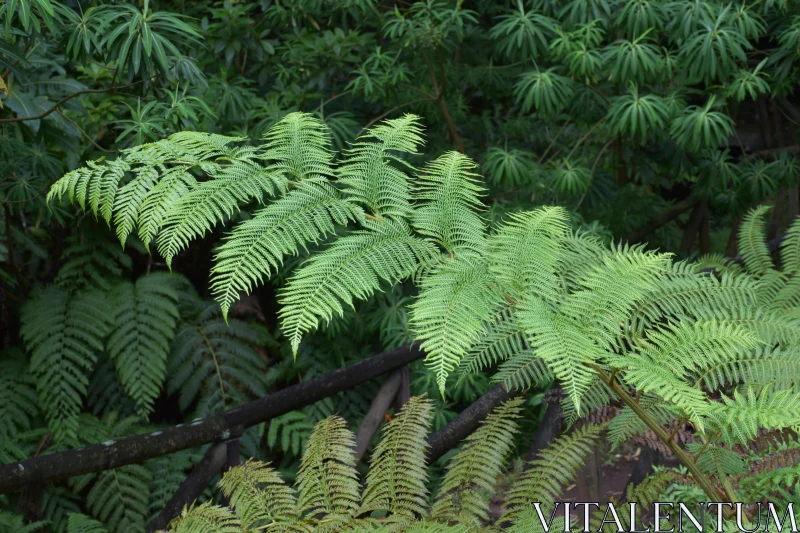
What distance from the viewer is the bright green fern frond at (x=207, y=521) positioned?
1272 millimetres

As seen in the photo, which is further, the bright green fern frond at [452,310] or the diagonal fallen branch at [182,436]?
the diagonal fallen branch at [182,436]

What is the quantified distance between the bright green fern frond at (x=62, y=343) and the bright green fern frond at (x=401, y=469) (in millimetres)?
2201

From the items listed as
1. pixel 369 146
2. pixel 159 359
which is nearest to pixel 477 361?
pixel 369 146

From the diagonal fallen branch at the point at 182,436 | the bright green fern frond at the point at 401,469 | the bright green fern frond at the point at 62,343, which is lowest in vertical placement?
the bright green fern frond at the point at 62,343

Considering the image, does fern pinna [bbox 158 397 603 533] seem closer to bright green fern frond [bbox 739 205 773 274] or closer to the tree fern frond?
the tree fern frond

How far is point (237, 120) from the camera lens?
11.0ft

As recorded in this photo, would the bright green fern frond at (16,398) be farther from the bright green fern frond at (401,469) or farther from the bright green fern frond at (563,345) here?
the bright green fern frond at (563,345)

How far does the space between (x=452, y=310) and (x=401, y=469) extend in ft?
1.43

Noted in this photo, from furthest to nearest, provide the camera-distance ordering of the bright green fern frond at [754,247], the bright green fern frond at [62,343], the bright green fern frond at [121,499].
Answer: the bright green fern frond at [62,343], the bright green fern frond at [121,499], the bright green fern frond at [754,247]

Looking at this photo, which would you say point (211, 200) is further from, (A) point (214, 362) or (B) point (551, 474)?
(A) point (214, 362)

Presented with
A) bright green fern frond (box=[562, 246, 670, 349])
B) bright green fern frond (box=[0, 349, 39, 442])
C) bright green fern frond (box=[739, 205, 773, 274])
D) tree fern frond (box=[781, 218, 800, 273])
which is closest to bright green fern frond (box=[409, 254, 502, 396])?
bright green fern frond (box=[562, 246, 670, 349])

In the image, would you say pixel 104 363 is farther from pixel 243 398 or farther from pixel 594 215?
pixel 594 215

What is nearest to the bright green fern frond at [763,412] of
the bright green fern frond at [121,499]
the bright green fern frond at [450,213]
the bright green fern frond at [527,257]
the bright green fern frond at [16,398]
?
the bright green fern frond at [527,257]

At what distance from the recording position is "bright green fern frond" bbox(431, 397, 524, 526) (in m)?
1.37
